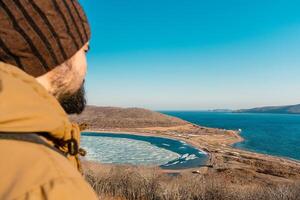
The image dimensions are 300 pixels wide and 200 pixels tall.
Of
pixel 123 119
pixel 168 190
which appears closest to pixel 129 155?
pixel 168 190

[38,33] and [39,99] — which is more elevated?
[38,33]

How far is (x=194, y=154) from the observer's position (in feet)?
125

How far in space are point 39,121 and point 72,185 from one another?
6.2 inches

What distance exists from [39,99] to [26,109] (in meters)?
0.10

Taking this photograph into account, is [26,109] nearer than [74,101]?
Yes

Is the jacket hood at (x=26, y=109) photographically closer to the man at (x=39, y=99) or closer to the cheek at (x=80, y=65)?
the man at (x=39, y=99)

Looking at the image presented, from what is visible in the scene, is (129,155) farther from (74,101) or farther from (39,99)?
(39,99)

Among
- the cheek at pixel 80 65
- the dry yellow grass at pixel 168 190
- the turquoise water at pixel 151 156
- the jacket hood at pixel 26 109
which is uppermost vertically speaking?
the cheek at pixel 80 65

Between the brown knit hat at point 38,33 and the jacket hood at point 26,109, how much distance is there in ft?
1.35

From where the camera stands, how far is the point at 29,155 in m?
0.69

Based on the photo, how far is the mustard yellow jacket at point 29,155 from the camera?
0.64 metres

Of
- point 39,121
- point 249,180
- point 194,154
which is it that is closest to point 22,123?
point 39,121

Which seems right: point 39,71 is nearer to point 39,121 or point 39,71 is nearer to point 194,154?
point 39,121

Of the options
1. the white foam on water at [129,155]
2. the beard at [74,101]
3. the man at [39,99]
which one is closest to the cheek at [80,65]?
the man at [39,99]
